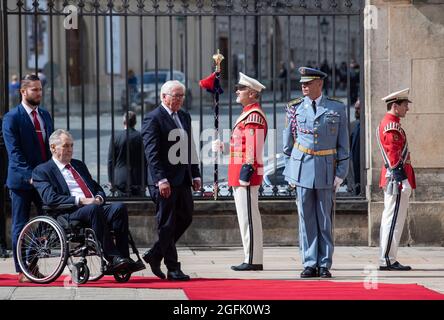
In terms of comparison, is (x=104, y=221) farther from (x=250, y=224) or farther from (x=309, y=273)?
(x=309, y=273)

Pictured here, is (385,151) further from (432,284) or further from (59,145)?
(59,145)

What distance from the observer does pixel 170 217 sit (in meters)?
A: 10.8

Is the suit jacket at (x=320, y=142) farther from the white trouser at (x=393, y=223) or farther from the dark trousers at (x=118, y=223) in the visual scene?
the dark trousers at (x=118, y=223)

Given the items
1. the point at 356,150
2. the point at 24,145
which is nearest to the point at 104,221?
the point at 24,145

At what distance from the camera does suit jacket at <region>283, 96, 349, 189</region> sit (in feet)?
36.7

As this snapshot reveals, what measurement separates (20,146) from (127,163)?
2891 millimetres

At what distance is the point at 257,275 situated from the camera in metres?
11.3

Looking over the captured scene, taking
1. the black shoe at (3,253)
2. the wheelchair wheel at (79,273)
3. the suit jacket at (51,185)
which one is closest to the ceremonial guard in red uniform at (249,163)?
the suit jacket at (51,185)

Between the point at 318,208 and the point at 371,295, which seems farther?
the point at 318,208

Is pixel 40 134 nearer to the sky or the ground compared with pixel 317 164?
nearer to the sky

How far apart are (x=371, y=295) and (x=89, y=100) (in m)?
32.8

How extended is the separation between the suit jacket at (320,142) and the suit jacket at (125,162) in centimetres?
303

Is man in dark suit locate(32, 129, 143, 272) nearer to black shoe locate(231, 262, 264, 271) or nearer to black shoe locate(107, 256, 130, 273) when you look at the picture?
black shoe locate(107, 256, 130, 273)
